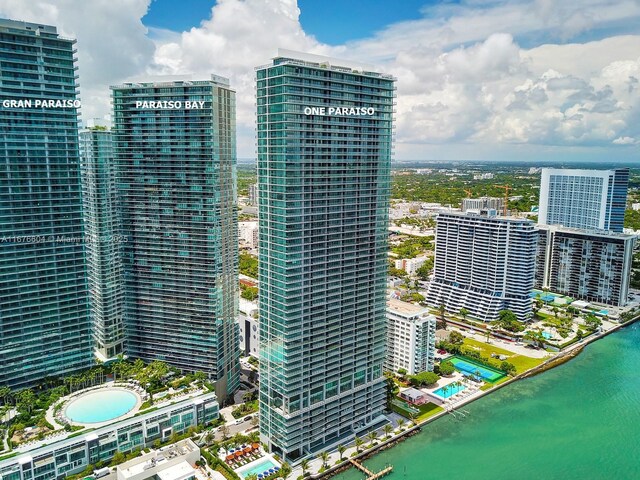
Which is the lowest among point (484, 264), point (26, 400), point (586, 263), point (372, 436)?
point (372, 436)

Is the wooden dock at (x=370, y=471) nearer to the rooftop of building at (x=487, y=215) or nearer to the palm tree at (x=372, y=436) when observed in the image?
the palm tree at (x=372, y=436)

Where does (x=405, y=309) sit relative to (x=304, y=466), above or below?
above

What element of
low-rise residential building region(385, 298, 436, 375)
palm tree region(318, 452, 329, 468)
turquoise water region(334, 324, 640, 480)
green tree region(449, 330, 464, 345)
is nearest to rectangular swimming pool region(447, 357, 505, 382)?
turquoise water region(334, 324, 640, 480)

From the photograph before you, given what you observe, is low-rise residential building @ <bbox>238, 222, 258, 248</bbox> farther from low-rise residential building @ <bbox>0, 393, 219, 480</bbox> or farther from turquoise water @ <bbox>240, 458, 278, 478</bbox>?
turquoise water @ <bbox>240, 458, 278, 478</bbox>

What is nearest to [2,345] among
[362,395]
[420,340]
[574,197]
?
[362,395]

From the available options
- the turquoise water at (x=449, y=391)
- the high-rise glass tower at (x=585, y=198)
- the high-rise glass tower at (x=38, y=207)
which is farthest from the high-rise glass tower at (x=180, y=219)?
the high-rise glass tower at (x=585, y=198)

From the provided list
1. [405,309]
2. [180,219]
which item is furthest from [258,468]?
[405,309]

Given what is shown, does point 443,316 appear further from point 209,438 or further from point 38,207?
point 38,207
